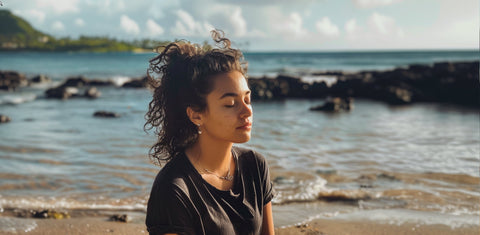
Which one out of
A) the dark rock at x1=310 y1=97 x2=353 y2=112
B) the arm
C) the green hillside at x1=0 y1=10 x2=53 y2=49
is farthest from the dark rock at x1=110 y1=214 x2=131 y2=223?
the green hillside at x1=0 y1=10 x2=53 y2=49

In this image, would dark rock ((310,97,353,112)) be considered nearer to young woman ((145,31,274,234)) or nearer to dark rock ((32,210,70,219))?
dark rock ((32,210,70,219))

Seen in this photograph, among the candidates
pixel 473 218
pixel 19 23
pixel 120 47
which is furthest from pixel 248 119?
pixel 19 23

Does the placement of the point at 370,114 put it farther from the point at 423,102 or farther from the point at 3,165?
the point at 3,165

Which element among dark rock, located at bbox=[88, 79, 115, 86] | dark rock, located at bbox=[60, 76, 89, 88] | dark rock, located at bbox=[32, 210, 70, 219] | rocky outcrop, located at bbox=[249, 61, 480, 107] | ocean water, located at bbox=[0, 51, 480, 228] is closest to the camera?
dark rock, located at bbox=[32, 210, 70, 219]

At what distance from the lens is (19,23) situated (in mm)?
144875

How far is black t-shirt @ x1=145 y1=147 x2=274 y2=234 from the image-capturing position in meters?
2.08

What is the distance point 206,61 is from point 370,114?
42.7 ft

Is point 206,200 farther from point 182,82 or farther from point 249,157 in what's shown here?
point 182,82

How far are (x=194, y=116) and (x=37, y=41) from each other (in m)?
155

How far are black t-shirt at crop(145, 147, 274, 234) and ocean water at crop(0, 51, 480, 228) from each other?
220cm

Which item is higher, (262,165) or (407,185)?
(262,165)

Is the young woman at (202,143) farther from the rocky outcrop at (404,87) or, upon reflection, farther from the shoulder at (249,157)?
the rocky outcrop at (404,87)

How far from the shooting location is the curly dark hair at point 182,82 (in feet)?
7.39

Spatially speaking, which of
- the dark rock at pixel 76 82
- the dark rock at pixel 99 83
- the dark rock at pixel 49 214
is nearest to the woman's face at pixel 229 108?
the dark rock at pixel 49 214
